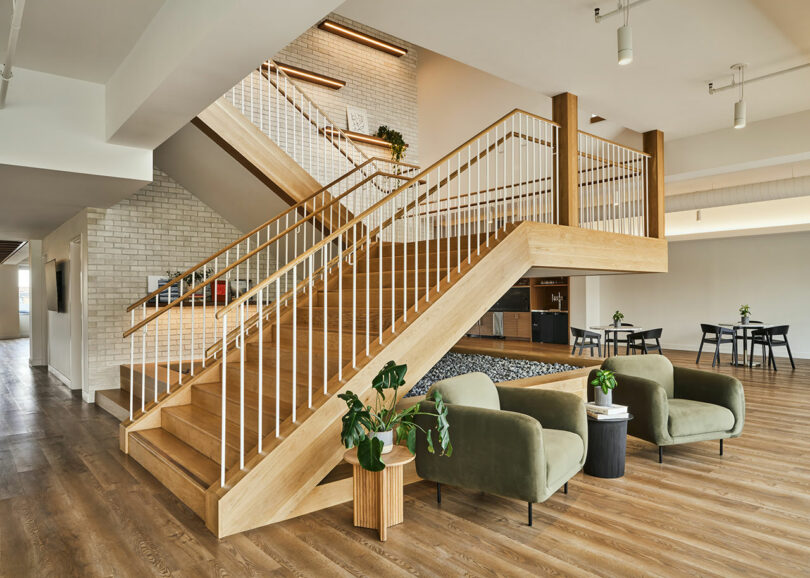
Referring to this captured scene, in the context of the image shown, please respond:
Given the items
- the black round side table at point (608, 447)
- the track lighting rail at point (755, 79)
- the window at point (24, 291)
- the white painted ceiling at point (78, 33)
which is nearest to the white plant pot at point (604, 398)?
the black round side table at point (608, 447)

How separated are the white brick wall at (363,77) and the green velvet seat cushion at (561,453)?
24.5ft

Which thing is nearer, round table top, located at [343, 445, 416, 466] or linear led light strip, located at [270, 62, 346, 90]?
round table top, located at [343, 445, 416, 466]

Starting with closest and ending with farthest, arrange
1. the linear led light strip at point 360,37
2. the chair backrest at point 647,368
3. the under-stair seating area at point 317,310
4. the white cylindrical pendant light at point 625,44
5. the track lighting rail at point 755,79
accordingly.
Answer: the under-stair seating area at point 317,310 → the white cylindrical pendant light at point 625,44 → the chair backrest at point 647,368 → the track lighting rail at point 755,79 → the linear led light strip at point 360,37

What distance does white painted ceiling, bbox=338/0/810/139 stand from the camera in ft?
13.9

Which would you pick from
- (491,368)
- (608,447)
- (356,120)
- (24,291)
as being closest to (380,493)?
(608,447)

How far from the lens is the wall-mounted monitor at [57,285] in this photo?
8.25m

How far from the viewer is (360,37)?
10031mm

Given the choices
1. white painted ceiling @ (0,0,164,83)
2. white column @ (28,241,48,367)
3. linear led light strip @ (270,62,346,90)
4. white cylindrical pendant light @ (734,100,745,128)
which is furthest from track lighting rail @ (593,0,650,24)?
white column @ (28,241,48,367)

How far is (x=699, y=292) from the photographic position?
1291 cm

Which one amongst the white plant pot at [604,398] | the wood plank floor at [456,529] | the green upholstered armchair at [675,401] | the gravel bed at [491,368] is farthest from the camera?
the gravel bed at [491,368]

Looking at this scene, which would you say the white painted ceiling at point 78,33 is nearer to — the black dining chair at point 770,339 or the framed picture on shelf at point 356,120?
the framed picture on shelf at point 356,120

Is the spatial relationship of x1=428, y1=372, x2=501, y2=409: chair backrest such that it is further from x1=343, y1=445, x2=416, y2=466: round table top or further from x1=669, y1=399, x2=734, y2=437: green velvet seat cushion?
x1=669, y1=399, x2=734, y2=437: green velvet seat cushion

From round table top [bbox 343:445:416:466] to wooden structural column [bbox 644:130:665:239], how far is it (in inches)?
220

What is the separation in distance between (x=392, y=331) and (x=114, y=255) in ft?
17.5
